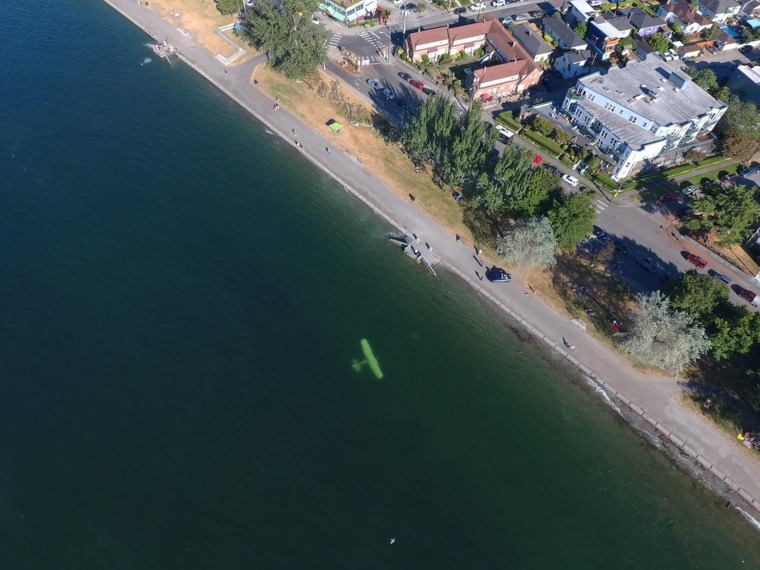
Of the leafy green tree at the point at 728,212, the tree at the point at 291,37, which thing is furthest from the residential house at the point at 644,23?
the tree at the point at 291,37

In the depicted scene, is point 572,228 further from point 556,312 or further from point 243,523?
point 243,523

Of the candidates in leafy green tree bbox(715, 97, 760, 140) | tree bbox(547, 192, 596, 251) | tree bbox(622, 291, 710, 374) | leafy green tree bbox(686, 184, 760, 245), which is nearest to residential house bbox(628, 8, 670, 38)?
leafy green tree bbox(715, 97, 760, 140)

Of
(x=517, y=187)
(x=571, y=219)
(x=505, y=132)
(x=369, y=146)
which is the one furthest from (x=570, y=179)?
(x=369, y=146)

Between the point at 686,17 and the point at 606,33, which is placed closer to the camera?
the point at 606,33

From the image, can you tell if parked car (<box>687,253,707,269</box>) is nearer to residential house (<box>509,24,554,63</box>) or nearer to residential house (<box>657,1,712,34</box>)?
residential house (<box>509,24,554,63</box>)

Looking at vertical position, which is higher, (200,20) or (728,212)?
(728,212)

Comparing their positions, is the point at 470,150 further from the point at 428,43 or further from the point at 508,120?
the point at 428,43

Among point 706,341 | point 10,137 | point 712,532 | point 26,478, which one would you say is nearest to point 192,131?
point 10,137
